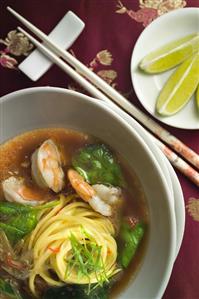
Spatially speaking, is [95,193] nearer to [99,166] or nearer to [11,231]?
[99,166]

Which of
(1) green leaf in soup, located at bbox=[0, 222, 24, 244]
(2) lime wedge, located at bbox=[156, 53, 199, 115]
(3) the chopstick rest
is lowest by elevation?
(2) lime wedge, located at bbox=[156, 53, 199, 115]

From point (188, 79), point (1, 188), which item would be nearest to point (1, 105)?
point (1, 188)

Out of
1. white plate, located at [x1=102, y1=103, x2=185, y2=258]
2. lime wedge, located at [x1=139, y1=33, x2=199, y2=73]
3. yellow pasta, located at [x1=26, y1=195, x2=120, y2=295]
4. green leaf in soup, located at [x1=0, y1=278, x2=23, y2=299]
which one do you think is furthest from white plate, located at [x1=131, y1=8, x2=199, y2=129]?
green leaf in soup, located at [x1=0, y1=278, x2=23, y2=299]

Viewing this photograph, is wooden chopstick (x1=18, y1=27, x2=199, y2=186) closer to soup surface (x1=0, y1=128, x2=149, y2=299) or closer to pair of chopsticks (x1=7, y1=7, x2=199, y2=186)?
pair of chopsticks (x1=7, y1=7, x2=199, y2=186)

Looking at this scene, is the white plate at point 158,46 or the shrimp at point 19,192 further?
the white plate at point 158,46

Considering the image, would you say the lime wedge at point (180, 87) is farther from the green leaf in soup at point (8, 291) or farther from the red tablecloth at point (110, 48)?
the green leaf in soup at point (8, 291)

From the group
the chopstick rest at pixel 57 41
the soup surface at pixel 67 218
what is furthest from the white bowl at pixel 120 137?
the chopstick rest at pixel 57 41
